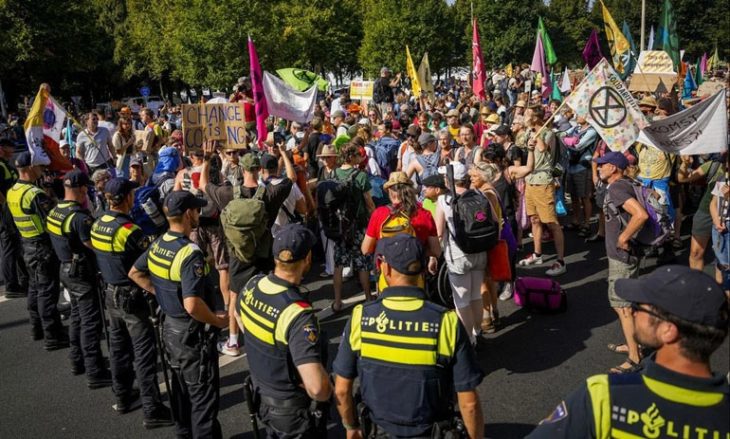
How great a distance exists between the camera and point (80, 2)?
4000 centimetres

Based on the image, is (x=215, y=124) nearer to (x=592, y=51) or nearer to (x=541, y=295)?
(x=541, y=295)

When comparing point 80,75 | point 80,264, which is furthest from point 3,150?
point 80,75

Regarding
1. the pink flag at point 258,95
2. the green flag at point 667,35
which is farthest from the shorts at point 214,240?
the green flag at point 667,35

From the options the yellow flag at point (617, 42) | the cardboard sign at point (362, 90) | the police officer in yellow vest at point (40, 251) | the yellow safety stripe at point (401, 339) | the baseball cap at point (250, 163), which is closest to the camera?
the yellow safety stripe at point (401, 339)

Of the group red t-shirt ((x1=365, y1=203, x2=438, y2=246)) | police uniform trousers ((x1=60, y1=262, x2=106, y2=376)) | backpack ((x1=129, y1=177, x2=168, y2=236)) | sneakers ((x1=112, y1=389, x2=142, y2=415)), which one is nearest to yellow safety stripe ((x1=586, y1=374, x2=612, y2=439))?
red t-shirt ((x1=365, y1=203, x2=438, y2=246))

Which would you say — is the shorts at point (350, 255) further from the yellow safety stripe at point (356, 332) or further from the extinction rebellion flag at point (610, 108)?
the yellow safety stripe at point (356, 332)

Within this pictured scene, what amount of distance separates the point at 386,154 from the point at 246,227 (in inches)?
187

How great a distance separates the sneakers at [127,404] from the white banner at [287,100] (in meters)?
4.27

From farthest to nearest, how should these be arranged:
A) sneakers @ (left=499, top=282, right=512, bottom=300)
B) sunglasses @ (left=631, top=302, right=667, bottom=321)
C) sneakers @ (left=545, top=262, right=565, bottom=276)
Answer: sneakers @ (left=545, top=262, right=565, bottom=276)
sneakers @ (left=499, top=282, right=512, bottom=300)
sunglasses @ (left=631, top=302, right=667, bottom=321)

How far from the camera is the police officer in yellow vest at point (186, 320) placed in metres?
4.09

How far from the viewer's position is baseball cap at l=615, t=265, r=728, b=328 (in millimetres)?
2002

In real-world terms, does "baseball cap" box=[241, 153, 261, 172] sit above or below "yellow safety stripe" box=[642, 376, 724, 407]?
above

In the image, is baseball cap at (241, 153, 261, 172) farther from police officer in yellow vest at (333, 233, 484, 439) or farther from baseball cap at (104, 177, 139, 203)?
police officer in yellow vest at (333, 233, 484, 439)

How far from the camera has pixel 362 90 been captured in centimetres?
1600
